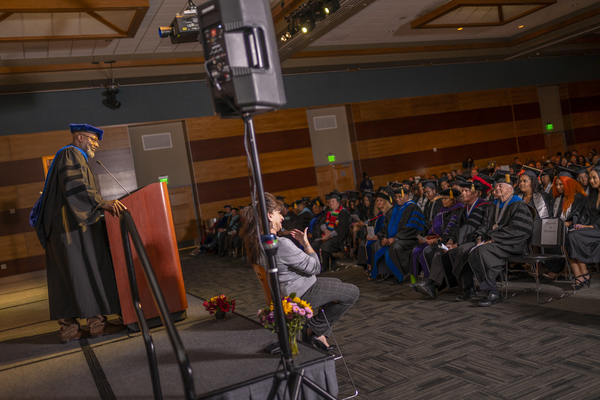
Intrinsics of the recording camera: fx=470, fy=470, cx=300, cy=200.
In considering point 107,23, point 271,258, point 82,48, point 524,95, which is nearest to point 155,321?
point 271,258

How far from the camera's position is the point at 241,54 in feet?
6.03

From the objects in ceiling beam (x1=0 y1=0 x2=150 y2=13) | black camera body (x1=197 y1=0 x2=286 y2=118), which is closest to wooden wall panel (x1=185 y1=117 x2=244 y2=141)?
ceiling beam (x1=0 y1=0 x2=150 y2=13)

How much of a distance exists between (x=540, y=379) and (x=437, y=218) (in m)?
3.22

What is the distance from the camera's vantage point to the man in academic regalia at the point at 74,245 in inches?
134

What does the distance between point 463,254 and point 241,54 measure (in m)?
3.61

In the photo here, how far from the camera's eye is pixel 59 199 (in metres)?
3.50

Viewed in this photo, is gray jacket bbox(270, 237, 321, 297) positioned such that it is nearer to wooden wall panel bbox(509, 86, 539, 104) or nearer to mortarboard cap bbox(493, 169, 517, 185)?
mortarboard cap bbox(493, 169, 517, 185)

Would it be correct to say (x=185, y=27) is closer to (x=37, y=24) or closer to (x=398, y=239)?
(x=37, y=24)

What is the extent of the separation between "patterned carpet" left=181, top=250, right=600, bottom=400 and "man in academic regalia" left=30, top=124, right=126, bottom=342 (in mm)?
1872

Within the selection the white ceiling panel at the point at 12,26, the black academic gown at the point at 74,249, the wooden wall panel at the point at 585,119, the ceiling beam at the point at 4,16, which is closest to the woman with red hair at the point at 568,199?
the black academic gown at the point at 74,249

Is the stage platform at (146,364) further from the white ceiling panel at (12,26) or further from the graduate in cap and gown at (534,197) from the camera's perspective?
the white ceiling panel at (12,26)

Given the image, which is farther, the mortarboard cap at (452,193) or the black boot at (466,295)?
the mortarboard cap at (452,193)

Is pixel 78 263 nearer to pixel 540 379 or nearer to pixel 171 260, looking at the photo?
pixel 171 260

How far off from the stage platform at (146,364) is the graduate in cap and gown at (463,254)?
7.38 ft
